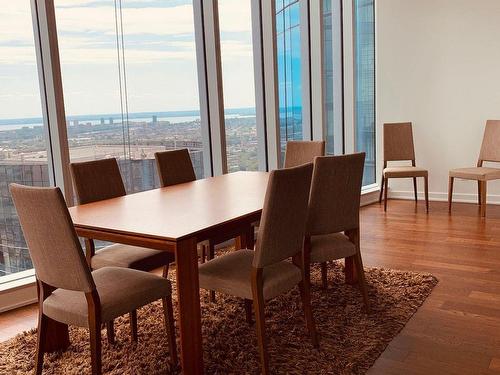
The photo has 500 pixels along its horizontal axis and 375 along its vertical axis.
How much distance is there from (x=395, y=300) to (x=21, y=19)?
124 inches

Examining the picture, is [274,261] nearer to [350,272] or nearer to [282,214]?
[282,214]

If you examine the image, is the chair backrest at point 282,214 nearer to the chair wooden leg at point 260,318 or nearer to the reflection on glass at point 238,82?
the chair wooden leg at point 260,318

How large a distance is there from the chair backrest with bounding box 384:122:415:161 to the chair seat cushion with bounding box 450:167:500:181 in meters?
0.66

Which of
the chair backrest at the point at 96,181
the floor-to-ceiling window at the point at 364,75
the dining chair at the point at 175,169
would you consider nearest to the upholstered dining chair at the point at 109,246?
the chair backrest at the point at 96,181

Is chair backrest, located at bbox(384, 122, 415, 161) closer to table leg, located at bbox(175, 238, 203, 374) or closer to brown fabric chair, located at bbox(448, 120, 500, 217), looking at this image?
brown fabric chair, located at bbox(448, 120, 500, 217)

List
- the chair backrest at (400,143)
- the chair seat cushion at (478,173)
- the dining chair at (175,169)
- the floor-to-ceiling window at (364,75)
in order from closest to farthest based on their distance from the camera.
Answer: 1. the dining chair at (175,169)
2. the chair seat cushion at (478,173)
3. the chair backrest at (400,143)
4. the floor-to-ceiling window at (364,75)

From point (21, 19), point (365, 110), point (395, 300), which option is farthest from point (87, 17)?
point (365, 110)

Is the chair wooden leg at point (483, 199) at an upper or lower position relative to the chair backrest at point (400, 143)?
lower

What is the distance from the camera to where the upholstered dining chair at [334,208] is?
2.96 metres

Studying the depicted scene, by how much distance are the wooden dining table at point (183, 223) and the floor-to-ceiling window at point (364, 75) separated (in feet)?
11.8

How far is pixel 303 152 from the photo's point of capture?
4.22m

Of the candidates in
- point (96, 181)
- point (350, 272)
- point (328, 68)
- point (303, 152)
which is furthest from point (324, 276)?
point (328, 68)

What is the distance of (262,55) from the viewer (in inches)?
212

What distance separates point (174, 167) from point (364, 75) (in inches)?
143
